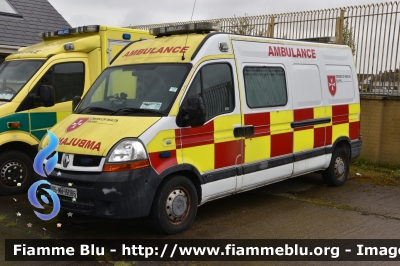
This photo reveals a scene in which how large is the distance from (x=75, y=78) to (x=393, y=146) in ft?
21.4

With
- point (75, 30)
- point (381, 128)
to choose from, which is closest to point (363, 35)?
point (381, 128)

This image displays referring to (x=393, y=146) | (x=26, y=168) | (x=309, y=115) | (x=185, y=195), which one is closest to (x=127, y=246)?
(x=185, y=195)

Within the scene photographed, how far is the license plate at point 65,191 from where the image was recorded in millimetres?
5109

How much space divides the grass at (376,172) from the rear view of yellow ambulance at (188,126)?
5.85ft

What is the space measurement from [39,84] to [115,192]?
3.36 meters

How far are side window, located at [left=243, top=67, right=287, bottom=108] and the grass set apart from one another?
3128mm

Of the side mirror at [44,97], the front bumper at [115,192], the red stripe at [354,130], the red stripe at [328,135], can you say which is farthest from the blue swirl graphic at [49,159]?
the red stripe at [354,130]

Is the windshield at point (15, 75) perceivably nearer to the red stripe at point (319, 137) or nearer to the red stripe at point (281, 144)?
the red stripe at point (281, 144)

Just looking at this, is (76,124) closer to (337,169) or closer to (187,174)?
(187,174)

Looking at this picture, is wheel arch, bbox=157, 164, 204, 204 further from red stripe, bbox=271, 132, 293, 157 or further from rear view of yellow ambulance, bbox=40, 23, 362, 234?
red stripe, bbox=271, 132, 293, 157

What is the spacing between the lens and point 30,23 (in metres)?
14.6

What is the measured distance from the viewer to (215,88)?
19.3ft

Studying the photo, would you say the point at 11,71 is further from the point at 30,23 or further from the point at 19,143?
the point at 30,23

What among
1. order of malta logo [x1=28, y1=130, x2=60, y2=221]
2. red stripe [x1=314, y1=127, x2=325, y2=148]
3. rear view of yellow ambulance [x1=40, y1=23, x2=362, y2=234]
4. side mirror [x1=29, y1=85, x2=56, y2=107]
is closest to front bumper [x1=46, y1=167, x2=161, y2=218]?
rear view of yellow ambulance [x1=40, y1=23, x2=362, y2=234]
